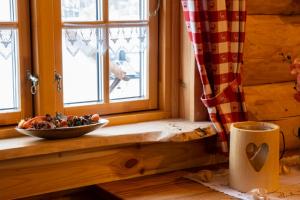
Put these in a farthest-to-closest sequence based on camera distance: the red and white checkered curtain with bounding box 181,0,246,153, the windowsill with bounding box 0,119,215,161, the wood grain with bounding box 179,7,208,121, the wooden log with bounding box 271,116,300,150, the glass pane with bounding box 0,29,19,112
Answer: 1. the wooden log with bounding box 271,116,300,150
2. the wood grain with bounding box 179,7,208,121
3. the red and white checkered curtain with bounding box 181,0,246,153
4. the glass pane with bounding box 0,29,19,112
5. the windowsill with bounding box 0,119,215,161

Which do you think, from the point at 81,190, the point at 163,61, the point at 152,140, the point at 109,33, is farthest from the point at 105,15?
the point at 81,190

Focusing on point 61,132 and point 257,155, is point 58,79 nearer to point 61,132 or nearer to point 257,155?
point 61,132

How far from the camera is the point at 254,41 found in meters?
2.08

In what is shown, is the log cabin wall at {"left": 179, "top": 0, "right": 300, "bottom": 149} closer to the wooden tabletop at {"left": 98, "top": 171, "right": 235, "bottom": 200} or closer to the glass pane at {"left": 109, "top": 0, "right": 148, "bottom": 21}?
the glass pane at {"left": 109, "top": 0, "right": 148, "bottom": 21}

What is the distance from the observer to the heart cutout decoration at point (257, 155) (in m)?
1.71

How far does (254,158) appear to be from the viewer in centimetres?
172

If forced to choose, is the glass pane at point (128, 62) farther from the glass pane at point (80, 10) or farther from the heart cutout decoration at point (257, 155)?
the heart cutout decoration at point (257, 155)

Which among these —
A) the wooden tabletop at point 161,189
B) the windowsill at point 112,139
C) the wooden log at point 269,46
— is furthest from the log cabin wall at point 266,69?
the wooden tabletop at point 161,189

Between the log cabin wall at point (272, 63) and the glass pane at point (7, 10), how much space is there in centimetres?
87

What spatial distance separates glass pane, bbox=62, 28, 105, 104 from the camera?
1.89 m

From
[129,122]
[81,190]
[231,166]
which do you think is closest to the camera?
[231,166]

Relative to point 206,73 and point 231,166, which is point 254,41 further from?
point 231,166

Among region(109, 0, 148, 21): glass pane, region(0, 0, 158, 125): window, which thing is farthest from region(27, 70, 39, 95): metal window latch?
region(109, 0, 148, 21): glass pane

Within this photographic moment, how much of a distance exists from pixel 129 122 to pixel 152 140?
0.16m
